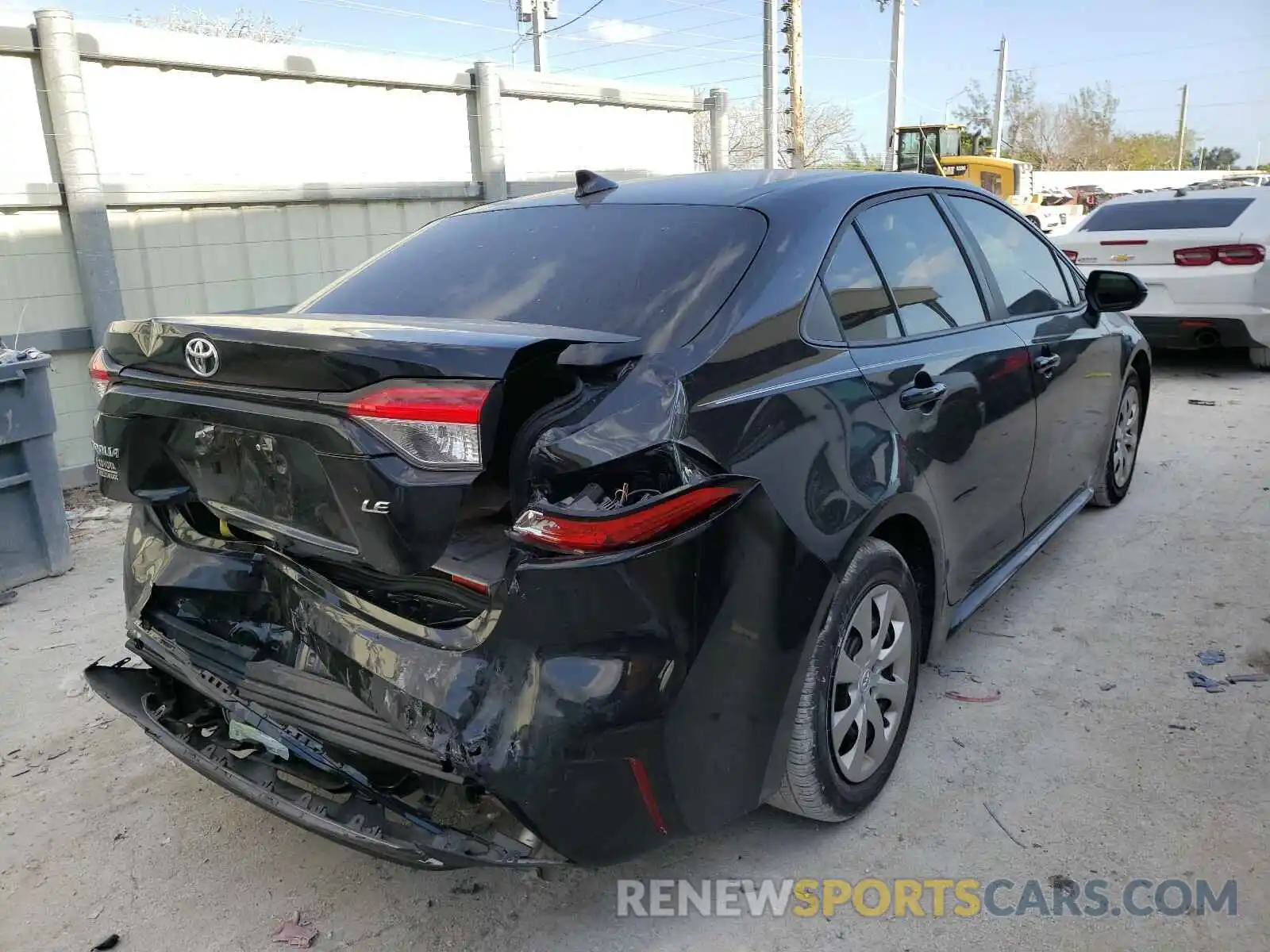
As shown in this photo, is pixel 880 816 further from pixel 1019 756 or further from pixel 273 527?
pixel 273 527

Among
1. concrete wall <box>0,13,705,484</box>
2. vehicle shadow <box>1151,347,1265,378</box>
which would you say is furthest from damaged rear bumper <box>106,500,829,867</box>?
vehicle shadow <box>1151,347,1265,378</box>

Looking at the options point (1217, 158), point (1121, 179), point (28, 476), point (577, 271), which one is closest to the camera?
point (577, 271)

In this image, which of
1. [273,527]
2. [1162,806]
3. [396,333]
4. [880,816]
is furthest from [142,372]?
[1162,806]

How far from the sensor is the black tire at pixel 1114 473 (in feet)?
15.7

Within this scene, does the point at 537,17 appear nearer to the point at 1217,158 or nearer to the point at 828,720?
the point at 828,720

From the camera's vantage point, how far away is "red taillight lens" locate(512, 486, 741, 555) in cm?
189

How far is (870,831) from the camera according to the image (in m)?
2.67

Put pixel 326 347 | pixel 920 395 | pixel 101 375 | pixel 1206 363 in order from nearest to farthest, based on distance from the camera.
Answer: pixel 326 347 → pixel 101 375 → pixel 920 395 → pixel 1206 363

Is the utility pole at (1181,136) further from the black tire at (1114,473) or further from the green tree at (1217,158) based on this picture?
the black tire at (1114,473)

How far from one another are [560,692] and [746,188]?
1.66 m

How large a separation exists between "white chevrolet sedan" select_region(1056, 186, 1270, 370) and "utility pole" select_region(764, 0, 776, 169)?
1033cm

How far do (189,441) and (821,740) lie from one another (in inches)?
66.1

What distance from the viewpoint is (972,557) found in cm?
321

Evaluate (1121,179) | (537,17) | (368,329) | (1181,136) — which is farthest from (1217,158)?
(368,329)
